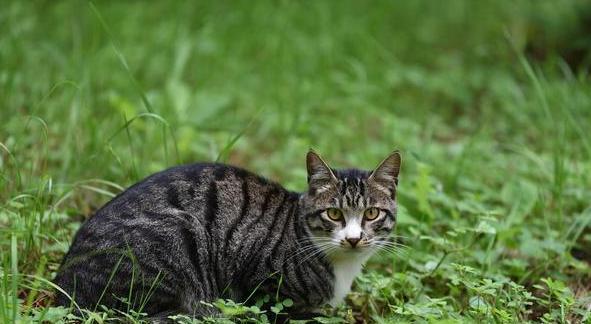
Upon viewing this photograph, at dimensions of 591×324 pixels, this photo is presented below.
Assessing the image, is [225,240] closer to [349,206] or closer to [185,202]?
[185,202]

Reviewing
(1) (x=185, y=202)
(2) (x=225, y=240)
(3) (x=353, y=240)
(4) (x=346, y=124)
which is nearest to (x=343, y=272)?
(3) (x=353, y=240)

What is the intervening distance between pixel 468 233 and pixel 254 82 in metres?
3.11

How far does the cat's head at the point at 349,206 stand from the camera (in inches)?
137

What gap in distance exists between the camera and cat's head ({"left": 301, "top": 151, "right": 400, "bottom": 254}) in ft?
11.4

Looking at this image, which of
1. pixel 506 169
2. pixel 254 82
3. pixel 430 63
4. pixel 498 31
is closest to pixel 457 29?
pixel 498 31

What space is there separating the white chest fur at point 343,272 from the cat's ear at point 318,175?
35 centimetres

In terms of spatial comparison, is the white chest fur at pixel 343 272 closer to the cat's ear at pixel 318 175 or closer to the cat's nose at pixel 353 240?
the cat's nose at pixel 353 240

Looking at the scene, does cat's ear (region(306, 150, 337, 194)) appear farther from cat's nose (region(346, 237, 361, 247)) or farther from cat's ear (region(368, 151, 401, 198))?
cat's nose (region(346, 237, 361, 247))

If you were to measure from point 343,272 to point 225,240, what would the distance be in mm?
590

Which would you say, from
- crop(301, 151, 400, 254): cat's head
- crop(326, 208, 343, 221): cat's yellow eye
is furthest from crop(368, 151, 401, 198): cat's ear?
crop(326, 208, 343, 221): cat's yellow eye

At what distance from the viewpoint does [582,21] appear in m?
8.46

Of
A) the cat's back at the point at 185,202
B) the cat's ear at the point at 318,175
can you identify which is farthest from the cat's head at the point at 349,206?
the cat's back at the point at 185,202

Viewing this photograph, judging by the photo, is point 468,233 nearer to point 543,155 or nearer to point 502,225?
point 502,225

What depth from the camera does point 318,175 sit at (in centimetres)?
364
